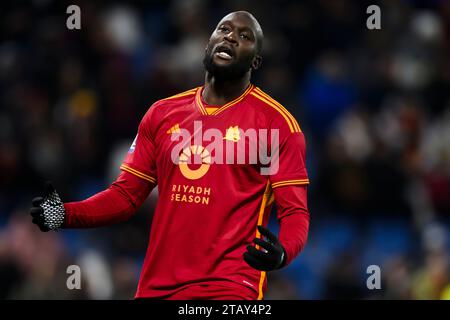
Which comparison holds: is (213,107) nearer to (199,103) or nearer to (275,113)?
(199,103)

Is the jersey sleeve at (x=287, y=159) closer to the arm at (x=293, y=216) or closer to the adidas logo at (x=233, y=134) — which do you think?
the arm at (x=293, y=216)

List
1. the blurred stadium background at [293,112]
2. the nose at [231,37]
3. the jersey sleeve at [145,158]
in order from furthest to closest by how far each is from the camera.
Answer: the blurred stadium background at [293,112] < the jersey sleeve at [145,158] < the nose at [231,37]

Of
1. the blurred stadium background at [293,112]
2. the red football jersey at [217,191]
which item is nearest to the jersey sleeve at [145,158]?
the red football jersey at [217,191]

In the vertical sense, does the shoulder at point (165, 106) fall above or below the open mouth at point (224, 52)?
below

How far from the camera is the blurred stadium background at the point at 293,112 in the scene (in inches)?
344

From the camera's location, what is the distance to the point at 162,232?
497 cm

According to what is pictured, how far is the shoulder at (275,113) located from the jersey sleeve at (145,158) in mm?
543

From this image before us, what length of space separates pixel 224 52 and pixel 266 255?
112 centimetres

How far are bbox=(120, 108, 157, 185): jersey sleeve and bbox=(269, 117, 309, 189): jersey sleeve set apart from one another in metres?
0.63

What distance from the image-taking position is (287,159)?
496cm

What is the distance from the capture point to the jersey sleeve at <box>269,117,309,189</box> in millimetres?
4930

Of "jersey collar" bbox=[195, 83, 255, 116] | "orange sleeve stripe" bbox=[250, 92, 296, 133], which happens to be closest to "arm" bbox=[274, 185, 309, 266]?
"orange sleeve stripe" bbox=[250, 92, 296, 133]

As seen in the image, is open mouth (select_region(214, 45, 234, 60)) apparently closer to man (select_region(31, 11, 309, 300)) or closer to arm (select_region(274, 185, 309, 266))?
man (select_region(31, 11, 309, 300))
